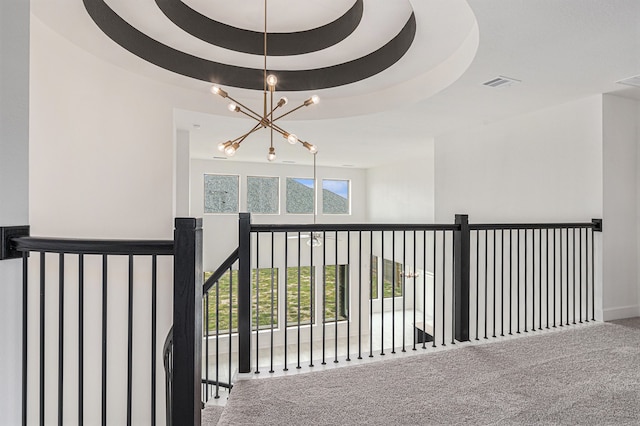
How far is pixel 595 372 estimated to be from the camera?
2531mm

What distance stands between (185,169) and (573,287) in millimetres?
5284

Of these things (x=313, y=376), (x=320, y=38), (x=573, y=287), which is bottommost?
(x=313, y=376)

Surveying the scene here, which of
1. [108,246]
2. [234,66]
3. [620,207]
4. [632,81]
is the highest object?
[234,66]

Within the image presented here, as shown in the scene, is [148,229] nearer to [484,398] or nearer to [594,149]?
[484,398]

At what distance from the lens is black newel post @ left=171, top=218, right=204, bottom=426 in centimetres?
133

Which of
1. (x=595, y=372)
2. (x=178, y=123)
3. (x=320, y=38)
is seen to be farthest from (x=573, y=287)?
(x=178, y=123)

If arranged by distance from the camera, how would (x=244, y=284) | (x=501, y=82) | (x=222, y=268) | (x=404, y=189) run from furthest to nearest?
(x=404, y=189), (x=501, y=82), (x=222, y=268), (x=244, y=284)

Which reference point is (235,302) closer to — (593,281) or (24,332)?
(593,281)

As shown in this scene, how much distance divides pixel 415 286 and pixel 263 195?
6464 millimetres

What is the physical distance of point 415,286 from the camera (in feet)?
15.4

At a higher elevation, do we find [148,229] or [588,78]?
[588,78]

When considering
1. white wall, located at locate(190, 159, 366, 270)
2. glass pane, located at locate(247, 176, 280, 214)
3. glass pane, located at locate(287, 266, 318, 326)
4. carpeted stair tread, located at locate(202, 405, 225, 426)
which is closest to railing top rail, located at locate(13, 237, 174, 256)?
carpeted stair tread, located at locate(202, 405, 225, 426)

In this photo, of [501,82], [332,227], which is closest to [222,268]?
[332,227]

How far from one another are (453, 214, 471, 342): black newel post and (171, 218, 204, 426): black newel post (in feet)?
7.71
